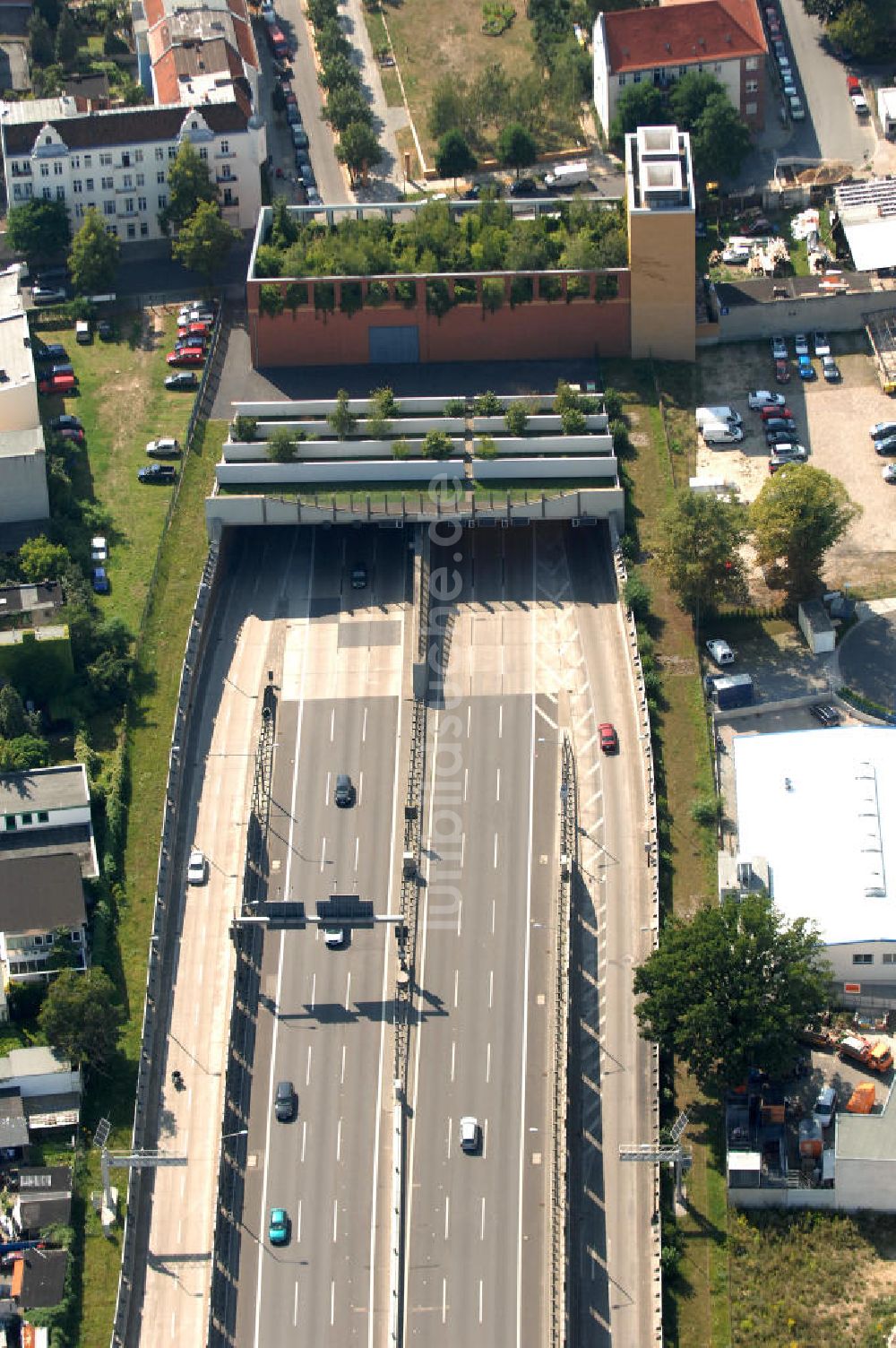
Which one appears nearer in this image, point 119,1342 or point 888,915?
point 119,1342

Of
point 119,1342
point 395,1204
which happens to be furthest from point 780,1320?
point 119,1342

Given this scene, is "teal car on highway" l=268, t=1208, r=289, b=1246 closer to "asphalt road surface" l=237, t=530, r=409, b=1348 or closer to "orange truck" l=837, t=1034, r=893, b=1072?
"asphalt road surface" l=237, t=530, r=409, b=1348

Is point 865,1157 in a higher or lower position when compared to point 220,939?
lower

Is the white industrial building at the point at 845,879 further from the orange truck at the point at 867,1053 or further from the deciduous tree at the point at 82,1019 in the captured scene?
the deciduous tree at the point at 82,1019

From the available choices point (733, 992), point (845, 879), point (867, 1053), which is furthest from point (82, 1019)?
point (845, 879)

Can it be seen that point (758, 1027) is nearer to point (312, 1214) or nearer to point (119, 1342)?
point (312, 1214)

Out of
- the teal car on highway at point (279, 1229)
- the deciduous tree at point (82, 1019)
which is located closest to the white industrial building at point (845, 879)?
the teal car on highway at point (279, 1229)
